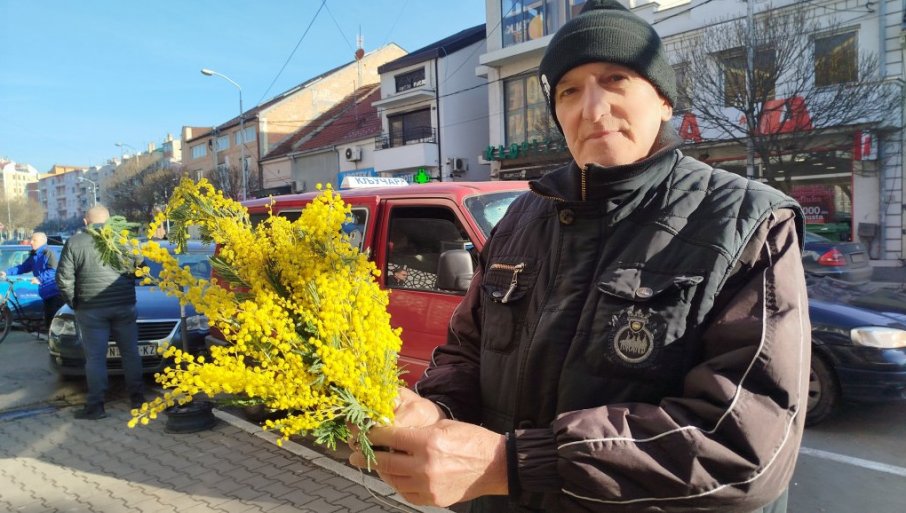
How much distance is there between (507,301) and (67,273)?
5.87m

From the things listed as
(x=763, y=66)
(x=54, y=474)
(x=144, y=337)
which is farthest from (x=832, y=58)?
(x=54, y=474)

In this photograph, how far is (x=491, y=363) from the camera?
1488mm

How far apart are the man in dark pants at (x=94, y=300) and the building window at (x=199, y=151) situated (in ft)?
152

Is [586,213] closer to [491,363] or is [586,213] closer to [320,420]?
[491,363]

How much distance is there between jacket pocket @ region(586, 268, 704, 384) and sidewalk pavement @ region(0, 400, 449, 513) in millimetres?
2523

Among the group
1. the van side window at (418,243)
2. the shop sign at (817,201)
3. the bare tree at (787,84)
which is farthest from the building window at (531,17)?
the van side window at (418,243)

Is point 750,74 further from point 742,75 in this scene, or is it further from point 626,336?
point 626,336

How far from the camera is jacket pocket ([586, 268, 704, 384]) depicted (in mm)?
1104

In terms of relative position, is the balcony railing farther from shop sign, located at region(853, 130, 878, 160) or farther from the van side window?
the van side window

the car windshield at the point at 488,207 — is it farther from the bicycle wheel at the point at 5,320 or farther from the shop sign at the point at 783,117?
the shop sign at the point at 783,117

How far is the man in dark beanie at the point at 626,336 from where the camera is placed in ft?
3.30

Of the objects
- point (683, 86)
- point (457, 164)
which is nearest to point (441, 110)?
point (457, 164)

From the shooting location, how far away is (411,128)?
27797 mm

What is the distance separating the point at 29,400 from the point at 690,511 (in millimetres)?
7938
